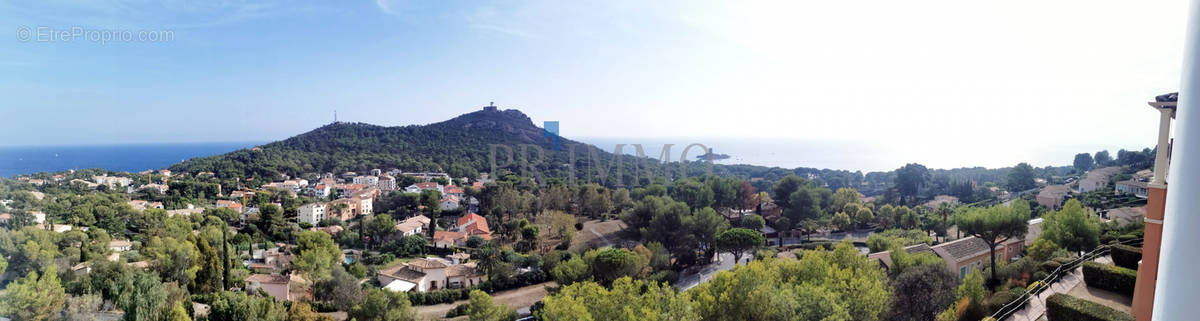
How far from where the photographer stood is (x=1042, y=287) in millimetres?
8297

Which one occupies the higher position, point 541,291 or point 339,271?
point 339,271

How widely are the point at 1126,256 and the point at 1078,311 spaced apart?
2.77 metres

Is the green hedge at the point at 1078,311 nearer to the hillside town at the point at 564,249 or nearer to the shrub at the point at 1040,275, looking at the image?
the hillside town at the point at 564,249

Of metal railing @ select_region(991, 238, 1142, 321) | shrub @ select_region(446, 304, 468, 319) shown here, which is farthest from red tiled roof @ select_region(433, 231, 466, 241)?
metal railing @ select_region(991, 238, 1142, 321)

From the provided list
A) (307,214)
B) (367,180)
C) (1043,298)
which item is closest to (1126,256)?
(1043,298)

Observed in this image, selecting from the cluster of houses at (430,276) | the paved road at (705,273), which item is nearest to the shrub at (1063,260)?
the paved road at (705,273)

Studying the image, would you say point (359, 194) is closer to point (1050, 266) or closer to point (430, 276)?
point (430, 276)

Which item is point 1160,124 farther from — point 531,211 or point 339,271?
point 531,211

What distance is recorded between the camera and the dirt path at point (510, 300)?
1507 cm

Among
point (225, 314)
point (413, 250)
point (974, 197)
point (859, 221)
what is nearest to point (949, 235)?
point (859, 221)

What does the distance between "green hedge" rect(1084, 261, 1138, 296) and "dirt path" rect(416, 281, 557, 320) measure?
12808 millimetres

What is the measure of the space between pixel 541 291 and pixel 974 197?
2772 cm

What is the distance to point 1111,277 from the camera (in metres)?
6.80

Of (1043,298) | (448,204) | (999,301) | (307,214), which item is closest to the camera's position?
(1043,298)
